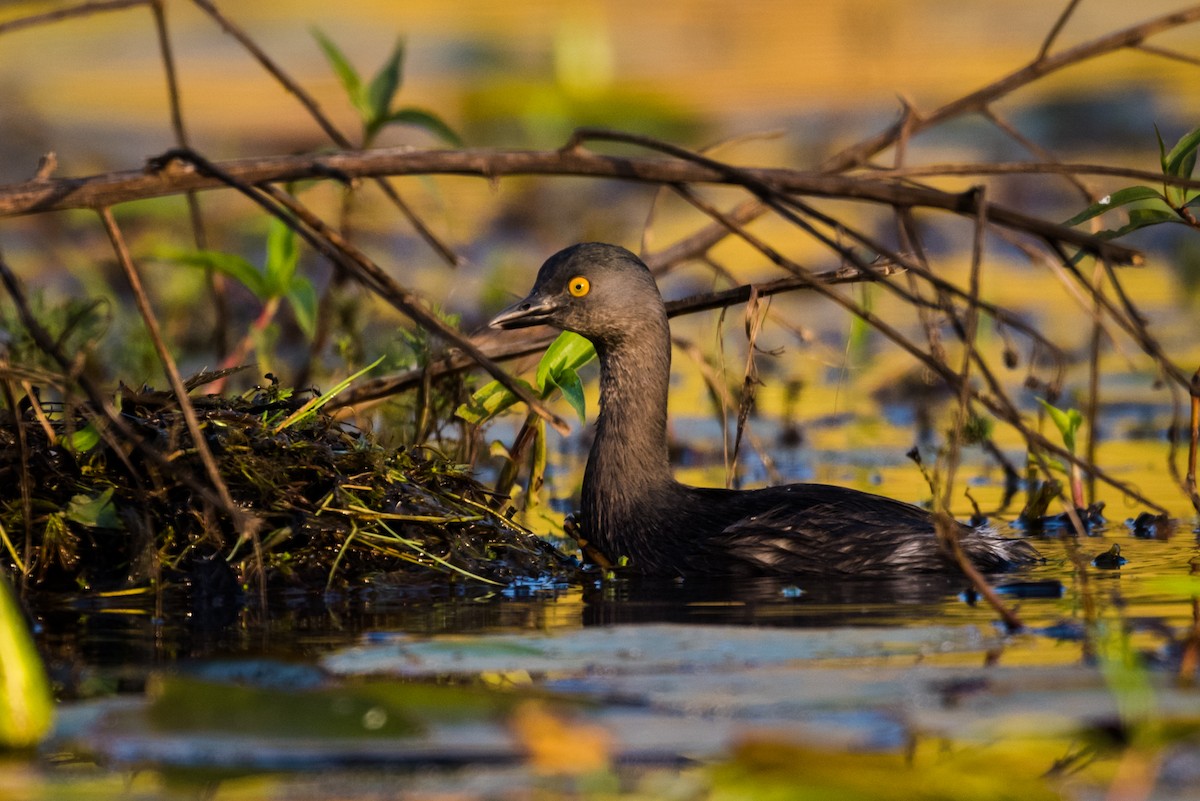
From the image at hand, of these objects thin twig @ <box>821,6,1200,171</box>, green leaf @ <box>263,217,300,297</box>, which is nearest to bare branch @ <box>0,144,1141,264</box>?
thin twig @ <box>821,6,1200,171</box>

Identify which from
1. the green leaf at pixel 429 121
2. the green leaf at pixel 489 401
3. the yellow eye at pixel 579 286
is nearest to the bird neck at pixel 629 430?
the yellow eye at pixel 579 286

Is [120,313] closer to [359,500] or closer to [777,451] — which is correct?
[777,451]

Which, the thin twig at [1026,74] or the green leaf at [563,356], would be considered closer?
the thin twig at [1026,74]

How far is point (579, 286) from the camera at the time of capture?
6.62m

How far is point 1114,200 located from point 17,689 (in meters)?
3.18

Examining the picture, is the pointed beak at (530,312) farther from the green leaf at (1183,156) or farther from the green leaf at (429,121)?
the green leaf at (1183,156)

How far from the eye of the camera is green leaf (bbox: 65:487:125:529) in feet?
18.4

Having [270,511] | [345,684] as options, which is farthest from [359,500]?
[345,684]

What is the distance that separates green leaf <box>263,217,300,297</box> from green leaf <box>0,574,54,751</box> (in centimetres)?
392

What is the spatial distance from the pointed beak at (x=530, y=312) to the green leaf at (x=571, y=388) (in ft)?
0.69

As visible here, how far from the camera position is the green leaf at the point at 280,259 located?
761 cm

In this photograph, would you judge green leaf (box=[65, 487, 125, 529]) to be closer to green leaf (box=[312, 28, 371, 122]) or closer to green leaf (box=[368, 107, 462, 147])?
green leaf (box=[368, 107, 462, 147])

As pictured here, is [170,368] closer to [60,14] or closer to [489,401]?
[60,14]

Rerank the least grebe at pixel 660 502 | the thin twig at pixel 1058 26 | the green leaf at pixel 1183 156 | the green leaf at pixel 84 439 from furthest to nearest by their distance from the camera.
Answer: the least grebe at pixel 660 502 → the green leaf at pixel 84 439 → the thin twig at pixel 1058 26 → the green leaf at pixel 1183 156
